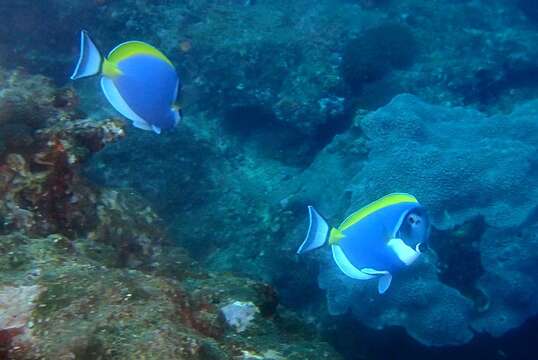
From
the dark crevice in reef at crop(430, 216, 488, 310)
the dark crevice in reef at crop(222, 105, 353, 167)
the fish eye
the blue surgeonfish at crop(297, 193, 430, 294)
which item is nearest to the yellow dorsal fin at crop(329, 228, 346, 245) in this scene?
the blue surgeonfish at crop(297, 193, 430, 294)

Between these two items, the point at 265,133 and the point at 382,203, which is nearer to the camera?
the point at 382,203

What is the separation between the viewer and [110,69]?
2639 millimetres

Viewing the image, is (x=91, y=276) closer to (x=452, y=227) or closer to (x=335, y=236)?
(x=335, y=236)

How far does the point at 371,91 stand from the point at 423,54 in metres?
1.65

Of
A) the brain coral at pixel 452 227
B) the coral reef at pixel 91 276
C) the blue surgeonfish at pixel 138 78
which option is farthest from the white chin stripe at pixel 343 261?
the brain coral at pixel 452 227

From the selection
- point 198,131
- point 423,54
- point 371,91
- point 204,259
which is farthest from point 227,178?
point 423,54

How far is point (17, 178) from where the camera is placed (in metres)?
3.73

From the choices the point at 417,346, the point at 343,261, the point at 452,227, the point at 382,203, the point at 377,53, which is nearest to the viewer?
the point at 382,203

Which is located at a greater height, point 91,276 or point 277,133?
point 277,133

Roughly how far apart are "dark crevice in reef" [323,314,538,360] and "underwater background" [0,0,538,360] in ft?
0.08

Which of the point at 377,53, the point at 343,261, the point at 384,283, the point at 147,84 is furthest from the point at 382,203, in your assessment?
the point at 377,53

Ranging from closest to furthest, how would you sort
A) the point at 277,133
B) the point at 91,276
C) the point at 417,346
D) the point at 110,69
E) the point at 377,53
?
the point at 91,276 → the point at 110,69 → the point at 417,346 → the point at 277,133 → the point at 377,53

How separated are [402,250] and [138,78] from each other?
1.87 m

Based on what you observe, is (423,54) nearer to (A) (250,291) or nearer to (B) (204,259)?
(B) (204,259)
